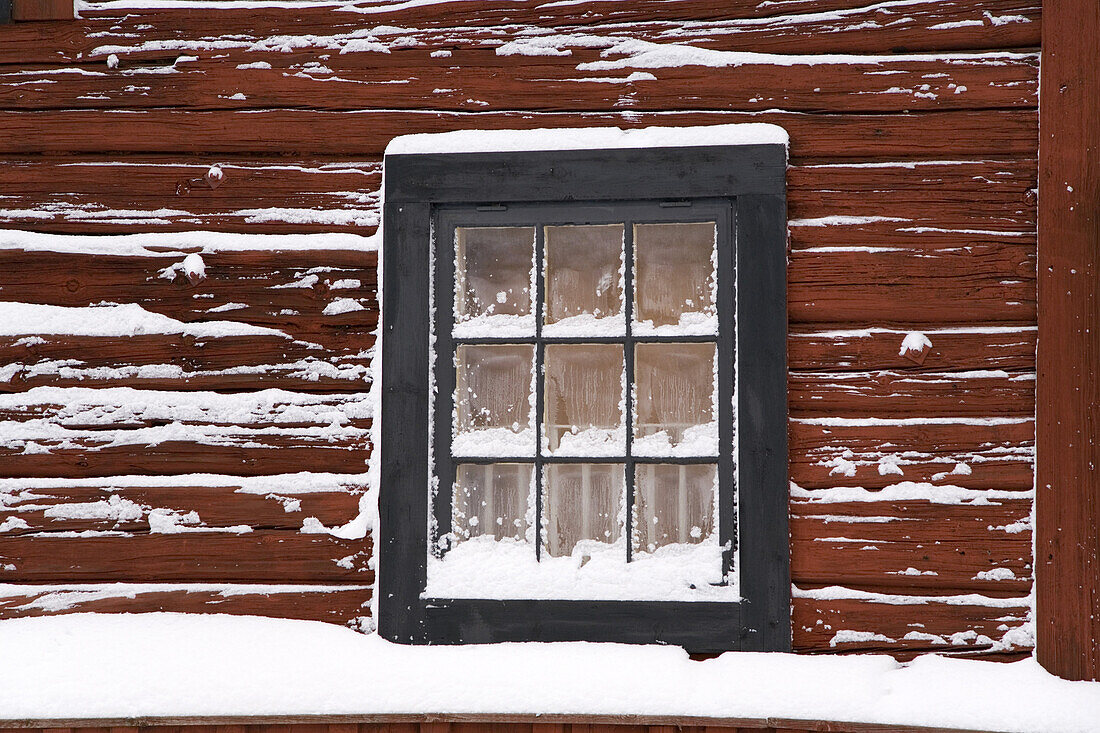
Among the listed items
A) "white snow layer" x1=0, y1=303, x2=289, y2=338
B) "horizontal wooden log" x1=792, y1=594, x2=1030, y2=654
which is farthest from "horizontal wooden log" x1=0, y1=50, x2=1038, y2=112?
"horizontal wooden log" x1=792, y1=594, x2=1030, y2=654

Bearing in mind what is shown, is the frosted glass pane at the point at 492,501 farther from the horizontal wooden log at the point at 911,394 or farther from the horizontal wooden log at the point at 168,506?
the horizontal wooden log at the point at 911,394

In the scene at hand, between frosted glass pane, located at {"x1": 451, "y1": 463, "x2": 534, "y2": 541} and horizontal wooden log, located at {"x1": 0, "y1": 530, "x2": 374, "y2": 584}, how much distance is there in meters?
0.30

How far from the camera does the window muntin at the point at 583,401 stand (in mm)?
2395

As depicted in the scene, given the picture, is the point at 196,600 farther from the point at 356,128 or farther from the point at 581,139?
the point at 581,139

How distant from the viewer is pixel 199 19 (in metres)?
2.53

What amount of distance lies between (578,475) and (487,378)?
0.41 m

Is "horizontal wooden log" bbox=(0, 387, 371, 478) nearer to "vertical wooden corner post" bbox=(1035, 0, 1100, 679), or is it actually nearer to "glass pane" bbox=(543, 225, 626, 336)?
"glass pane" bbox=(543, 225, 626, 336)

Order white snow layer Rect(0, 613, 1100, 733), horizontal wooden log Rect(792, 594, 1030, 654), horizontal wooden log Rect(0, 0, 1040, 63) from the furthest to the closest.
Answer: horizontal wooden log Rect(0, 0, 1040, 63) < horizontal wooden log Rect(792, 594, 1030, 654) < white snow layer Rect(0, 613, 1100, 733)

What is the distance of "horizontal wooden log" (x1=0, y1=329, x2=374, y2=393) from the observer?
96.5 inches

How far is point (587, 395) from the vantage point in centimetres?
247

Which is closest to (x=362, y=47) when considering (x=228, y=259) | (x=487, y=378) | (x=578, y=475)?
(x=228, y=259)

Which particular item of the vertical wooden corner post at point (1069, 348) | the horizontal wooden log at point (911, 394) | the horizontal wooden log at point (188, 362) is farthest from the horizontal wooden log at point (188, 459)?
the vertical wooden corner post at point (1069, 348)

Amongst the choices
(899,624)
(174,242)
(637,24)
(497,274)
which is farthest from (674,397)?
(174,242)

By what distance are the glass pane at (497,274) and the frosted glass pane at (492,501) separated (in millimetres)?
480
